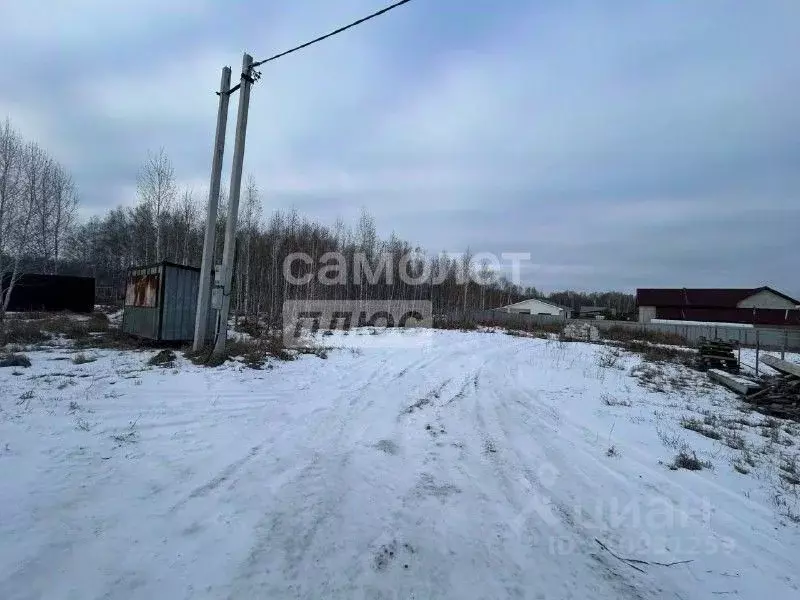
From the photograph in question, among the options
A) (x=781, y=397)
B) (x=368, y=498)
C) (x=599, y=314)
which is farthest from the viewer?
(x=599, y=314)

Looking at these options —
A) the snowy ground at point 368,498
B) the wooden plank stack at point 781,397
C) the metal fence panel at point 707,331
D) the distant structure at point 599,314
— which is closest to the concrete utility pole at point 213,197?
the snowy ground at point 368,498

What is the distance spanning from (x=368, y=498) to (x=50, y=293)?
3046 cm

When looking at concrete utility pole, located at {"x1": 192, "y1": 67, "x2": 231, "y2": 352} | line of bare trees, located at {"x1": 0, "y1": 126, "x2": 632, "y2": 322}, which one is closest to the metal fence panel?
line of bare trees, located at {"x1": 0, "y1": 126, "x2": 632, "y2": 322}

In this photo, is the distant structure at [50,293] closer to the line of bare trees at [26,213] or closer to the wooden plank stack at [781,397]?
the line of bare trees at [26,213]

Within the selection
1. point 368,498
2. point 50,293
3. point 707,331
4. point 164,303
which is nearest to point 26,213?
point 50,293

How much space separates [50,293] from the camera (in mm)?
25422

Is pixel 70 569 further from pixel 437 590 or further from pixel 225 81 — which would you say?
pixel 225 81

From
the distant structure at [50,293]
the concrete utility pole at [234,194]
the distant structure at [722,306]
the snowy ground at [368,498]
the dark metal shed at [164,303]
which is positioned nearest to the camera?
the snowy ground at [368,498]

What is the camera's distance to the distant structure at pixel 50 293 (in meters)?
24.8

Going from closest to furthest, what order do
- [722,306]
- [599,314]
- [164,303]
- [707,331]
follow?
1. [164,303]
2. [707,331]
3. [722,306]
4. [599,314]

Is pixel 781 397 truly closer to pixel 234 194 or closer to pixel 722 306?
pixel 234 194

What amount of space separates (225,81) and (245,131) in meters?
1.54

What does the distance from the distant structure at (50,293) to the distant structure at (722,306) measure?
58171 millimetres

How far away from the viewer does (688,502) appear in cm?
394
